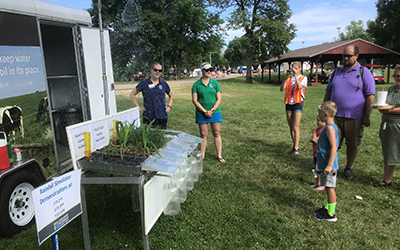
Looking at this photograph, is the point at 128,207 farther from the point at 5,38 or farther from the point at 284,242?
the point at 5,38

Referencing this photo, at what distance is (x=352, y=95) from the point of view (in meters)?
3.93

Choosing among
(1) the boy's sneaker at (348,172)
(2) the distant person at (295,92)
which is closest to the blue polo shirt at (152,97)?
(2) the distant person at (295,92)

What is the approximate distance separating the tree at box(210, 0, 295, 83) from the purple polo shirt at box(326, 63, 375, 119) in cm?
2364

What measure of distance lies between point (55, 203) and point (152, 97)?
2.85 m

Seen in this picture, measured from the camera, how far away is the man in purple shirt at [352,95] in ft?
12.7

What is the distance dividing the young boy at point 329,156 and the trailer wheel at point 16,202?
3.35 m

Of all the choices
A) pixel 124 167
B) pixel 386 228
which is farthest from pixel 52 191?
pixel 386 228

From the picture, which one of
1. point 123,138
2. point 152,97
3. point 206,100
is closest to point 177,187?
point 123,138

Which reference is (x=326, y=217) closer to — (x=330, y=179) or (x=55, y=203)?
(x=330, y=179)

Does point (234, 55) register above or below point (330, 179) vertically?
above

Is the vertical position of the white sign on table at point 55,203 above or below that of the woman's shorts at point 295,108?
below

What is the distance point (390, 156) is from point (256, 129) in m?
4.27

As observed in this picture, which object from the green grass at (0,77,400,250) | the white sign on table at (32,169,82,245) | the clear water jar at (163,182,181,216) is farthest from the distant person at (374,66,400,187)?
the white sign on table at (32,169,82,245)

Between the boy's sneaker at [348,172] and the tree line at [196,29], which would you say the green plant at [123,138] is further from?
the tree line at [196,29]
